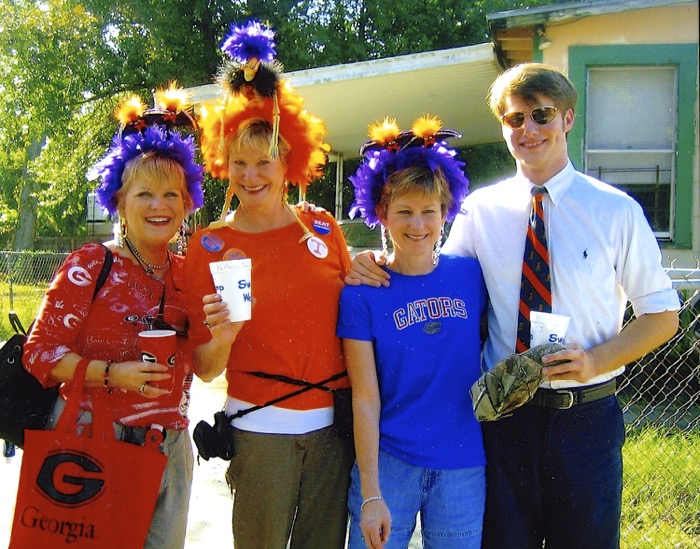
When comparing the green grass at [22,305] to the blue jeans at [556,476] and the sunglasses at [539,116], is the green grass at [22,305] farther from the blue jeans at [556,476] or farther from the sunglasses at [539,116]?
the sunglasses at [539,116]

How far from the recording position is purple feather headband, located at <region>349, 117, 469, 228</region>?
8.72 feet

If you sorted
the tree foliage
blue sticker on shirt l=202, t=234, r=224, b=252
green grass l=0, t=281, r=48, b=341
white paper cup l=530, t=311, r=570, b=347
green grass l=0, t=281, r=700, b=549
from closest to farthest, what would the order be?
white paper cup l=530, t=311, r=570, b=347, blue sticker on shirt l=202, t=234, r=224, b=252, green grass l=0, t=281, r=700, b=549, green grass l=0, t=281, r=48, b=341, the tree foliage

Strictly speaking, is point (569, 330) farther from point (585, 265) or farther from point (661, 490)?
point (661, 490)

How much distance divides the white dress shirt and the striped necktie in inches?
1.1

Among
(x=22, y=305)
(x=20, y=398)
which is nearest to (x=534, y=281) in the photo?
(x=20, y=398)

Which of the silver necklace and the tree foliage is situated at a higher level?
the tree foliage

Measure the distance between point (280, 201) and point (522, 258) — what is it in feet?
3.31

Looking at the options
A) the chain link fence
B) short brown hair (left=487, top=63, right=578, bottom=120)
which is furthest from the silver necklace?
the chain link fence

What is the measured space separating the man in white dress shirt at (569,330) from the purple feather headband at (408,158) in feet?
0.83

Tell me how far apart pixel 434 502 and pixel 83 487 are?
1235mm

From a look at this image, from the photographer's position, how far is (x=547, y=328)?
7.60 feet

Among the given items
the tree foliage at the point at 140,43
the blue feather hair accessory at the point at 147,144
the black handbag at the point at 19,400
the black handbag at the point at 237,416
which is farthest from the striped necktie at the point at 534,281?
the tree foliage at the point at 140,43

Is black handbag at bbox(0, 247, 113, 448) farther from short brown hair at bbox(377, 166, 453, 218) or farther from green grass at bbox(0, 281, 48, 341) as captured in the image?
green grass at bbox(0, 281, 48, 341)

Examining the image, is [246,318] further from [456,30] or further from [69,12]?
[69,12]
